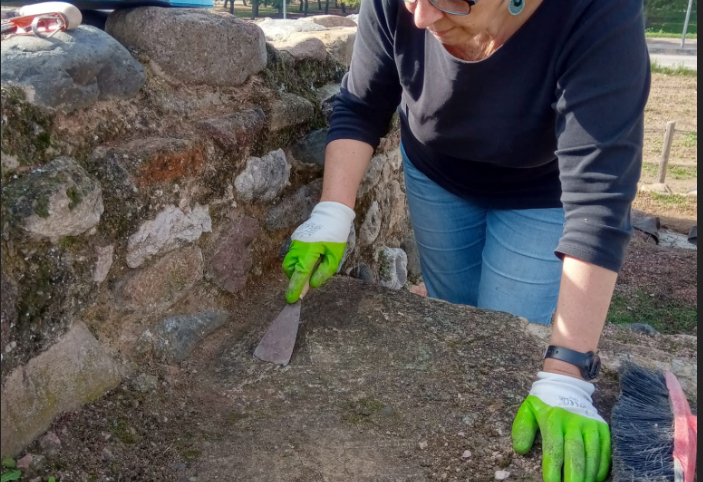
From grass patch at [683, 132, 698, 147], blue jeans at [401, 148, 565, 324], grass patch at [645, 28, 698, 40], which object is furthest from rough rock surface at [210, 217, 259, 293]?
grass patch at [645, 28, 698, 40]

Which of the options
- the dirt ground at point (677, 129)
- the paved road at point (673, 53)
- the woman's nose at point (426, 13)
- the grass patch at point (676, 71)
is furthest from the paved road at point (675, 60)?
the woman's nose at point (426, 13)

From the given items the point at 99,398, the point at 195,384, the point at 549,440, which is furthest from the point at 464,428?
the point at 99,398

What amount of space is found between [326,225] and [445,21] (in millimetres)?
632

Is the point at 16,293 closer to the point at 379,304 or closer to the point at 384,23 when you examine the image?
the point at 379,304

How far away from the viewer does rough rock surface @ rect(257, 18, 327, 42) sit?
2473 millimetres

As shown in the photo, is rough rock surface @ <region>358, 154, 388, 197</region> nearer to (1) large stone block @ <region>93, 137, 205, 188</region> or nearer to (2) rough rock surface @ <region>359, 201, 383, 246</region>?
(2) rough rock surface @ <region>359, 201, 383, 246</region>

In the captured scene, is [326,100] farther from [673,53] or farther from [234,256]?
[673,53]

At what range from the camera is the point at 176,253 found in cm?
153

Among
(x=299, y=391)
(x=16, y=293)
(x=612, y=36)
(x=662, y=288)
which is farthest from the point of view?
(x=662, y=288)

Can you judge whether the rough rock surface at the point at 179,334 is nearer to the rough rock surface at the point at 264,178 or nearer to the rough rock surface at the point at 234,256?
the rough rock surface at the point at 234,256

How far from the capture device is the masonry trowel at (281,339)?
1.55 meters

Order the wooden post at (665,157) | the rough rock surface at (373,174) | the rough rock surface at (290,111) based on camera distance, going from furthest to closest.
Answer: the wooden post at (665,157) < the rough rock surface at (373,174) < the rough rock surface at (290,111)

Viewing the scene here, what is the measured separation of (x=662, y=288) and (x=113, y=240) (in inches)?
151

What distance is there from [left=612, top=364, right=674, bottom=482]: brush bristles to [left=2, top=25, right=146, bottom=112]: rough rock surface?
4.15ft
